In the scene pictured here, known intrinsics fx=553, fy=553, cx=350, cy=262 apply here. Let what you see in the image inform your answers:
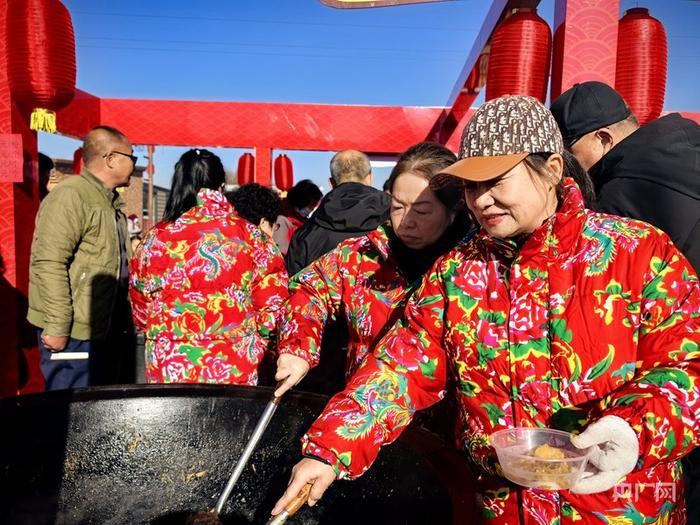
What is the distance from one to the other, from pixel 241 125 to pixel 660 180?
7547mm

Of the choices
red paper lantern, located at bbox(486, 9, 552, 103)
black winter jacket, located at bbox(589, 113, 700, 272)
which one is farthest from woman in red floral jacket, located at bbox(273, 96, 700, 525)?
red paper lantern, located at bbox(486, 9, 552, 103)

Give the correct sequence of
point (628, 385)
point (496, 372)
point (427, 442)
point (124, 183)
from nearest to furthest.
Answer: point (628, 385), point (496, 372), point (427, 442), point (124, 183)

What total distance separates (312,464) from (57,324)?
208cm

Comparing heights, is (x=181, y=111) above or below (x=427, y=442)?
above

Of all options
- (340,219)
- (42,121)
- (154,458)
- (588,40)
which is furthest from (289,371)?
(42,121)

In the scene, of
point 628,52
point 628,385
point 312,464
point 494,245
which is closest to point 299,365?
point 312,464

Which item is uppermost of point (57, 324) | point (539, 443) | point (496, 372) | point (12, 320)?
point (496, 372)

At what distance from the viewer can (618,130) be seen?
5.91 ft

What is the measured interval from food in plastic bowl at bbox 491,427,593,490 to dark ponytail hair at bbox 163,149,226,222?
5.60ft

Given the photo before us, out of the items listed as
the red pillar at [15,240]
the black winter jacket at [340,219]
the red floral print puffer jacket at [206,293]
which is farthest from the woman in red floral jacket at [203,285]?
the red pillar at [15,240]

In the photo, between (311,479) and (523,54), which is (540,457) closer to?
(311,479)

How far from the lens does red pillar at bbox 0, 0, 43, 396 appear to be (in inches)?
148

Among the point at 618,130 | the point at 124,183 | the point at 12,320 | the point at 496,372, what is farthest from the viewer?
the point at 12,320

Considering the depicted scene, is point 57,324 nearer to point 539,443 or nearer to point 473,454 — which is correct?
point 473,454
